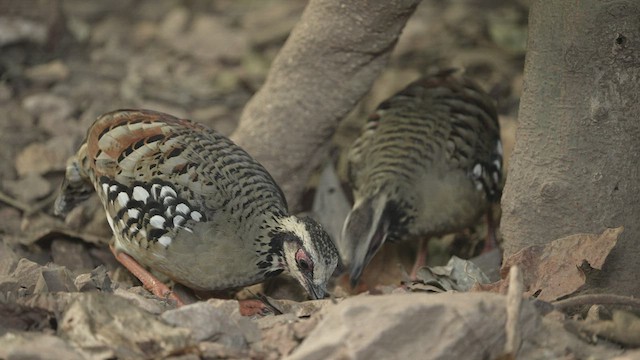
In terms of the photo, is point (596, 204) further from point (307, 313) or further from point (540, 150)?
point (307, 313)

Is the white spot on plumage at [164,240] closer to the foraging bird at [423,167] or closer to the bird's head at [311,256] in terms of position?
the bird's head at [311,256]

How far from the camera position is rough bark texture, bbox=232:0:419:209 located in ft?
20.2

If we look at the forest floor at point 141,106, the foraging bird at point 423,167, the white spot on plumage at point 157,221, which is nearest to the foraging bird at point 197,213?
the white spot on plumage at point 157,221

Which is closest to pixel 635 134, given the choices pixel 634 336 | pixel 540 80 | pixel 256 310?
pixel 540 80

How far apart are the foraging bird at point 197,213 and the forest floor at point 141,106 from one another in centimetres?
23

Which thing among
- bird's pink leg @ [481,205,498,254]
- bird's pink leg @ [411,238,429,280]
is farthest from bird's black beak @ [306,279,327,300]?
bird's pink leg @ [481,205,498,254]

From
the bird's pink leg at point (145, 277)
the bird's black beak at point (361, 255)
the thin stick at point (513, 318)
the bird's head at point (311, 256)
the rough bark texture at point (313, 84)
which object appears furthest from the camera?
the rough bark texture at point (313, 84)

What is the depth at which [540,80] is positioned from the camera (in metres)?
5.12

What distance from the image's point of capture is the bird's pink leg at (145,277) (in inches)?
231

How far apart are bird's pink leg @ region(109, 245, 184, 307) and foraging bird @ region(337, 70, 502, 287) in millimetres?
1027

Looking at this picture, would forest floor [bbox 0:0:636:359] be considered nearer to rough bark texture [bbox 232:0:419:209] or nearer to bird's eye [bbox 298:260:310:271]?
bird's eye [bbox 298:260:310:271]

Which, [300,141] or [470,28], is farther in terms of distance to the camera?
[470,28]

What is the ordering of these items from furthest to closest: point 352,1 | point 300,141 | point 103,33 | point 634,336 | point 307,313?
point 103,33
point 300,141
point 352,1
point 307,313
point 634,336

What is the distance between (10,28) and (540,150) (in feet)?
15.4
